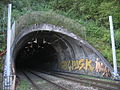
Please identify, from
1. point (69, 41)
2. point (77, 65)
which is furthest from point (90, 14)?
point (77, 65)

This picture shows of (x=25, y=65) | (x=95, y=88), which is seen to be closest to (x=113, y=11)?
(x=95, y=88)

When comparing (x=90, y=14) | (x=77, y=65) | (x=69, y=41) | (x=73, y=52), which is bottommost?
(x=77, y=65)

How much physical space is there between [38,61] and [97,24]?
17529 mm

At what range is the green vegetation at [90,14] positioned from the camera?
1553cm

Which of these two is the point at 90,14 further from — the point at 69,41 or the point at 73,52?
the point at 73,52

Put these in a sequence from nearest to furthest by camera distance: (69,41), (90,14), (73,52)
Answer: (69,41)
(73,52)
(90,14)

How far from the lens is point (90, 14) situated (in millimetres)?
22578

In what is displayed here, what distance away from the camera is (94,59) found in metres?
13.9

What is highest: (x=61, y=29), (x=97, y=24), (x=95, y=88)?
(x=97, y=24)

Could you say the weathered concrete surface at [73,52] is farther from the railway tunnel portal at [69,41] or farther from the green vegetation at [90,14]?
the green vegetation at [90,14]

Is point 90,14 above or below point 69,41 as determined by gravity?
above

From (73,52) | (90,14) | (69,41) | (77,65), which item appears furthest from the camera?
(90,14)

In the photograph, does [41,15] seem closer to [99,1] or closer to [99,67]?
[99,67]

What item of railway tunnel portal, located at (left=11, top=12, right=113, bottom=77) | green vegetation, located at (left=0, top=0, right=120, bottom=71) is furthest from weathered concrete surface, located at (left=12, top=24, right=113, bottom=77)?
green vegetation, located at (left=0, top=0, right=120, bottom=71)
